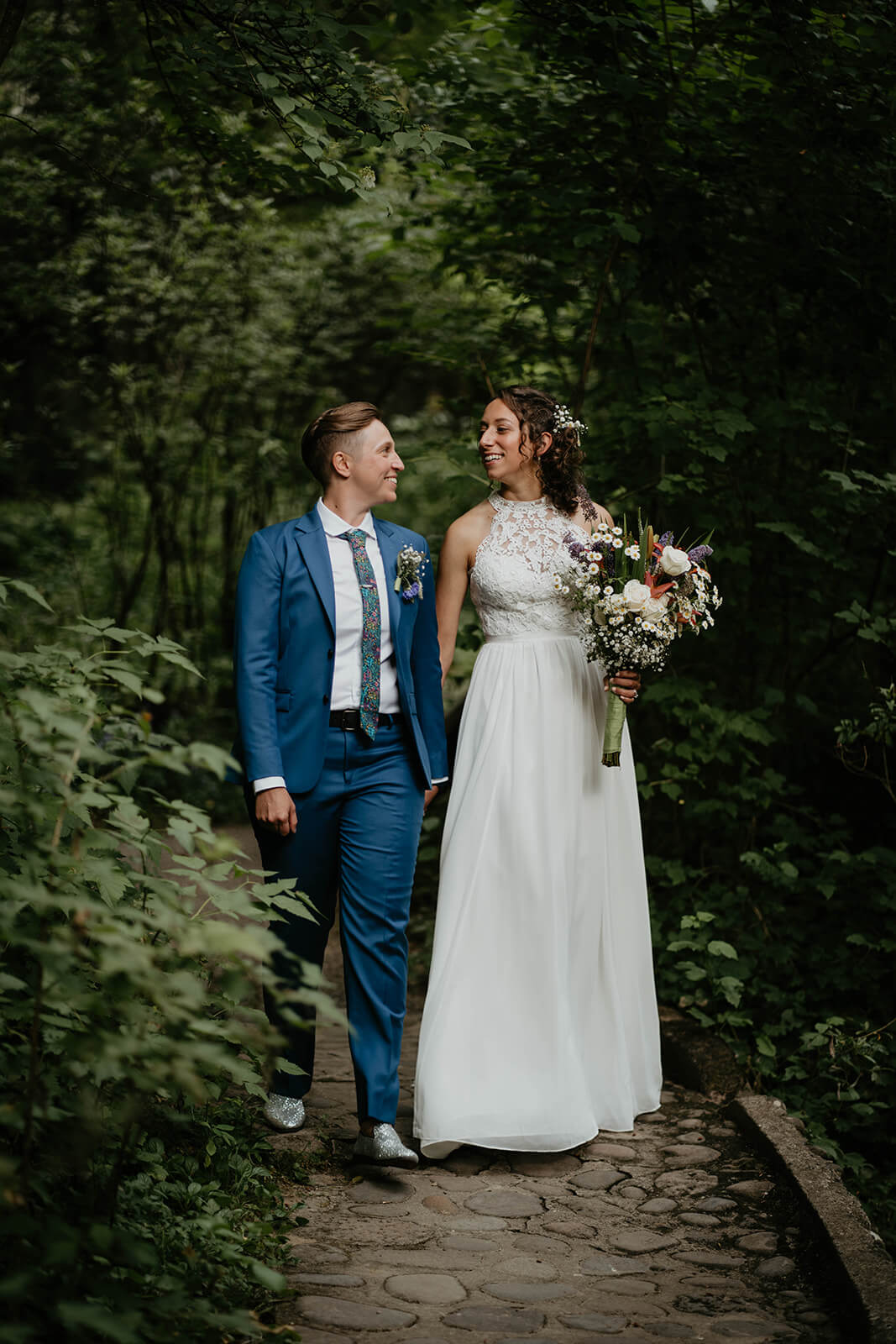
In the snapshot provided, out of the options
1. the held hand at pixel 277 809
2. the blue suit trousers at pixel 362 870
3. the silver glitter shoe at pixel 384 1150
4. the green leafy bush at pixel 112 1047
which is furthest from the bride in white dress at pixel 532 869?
the green leafy bush at pixel 112 1047

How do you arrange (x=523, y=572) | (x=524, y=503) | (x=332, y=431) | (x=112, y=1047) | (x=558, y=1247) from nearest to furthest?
(x=112, y=1047) < (x=558, y=1247) < (x=332, y=431) < (x=523, y=572) < (x=524, y=503)

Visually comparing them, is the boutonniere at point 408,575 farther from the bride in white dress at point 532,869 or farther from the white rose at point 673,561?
the white rose at point 673,561

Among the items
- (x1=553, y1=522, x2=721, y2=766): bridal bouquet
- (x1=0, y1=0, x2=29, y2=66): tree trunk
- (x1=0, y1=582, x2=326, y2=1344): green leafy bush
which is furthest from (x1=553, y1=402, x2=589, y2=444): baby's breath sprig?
(x1=0, y1=0, x2=29, y2=66): tree trunk

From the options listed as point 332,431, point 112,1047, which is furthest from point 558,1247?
point 332,431

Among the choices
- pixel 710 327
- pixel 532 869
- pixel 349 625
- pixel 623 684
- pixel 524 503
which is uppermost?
pixel 710 327

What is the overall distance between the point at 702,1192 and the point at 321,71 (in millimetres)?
3975

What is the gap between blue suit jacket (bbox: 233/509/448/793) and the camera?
160 inches

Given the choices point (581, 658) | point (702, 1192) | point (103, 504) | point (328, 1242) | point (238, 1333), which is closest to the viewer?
point (238, 1333)

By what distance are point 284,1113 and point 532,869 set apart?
1179mm

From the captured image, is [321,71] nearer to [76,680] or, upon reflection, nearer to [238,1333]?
[76,680]

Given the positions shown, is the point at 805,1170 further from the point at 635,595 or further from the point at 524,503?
the point at 524,503

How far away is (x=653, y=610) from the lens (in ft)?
14.0

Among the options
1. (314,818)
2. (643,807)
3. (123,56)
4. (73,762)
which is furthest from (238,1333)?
(123,56)

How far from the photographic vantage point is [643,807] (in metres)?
6.85
